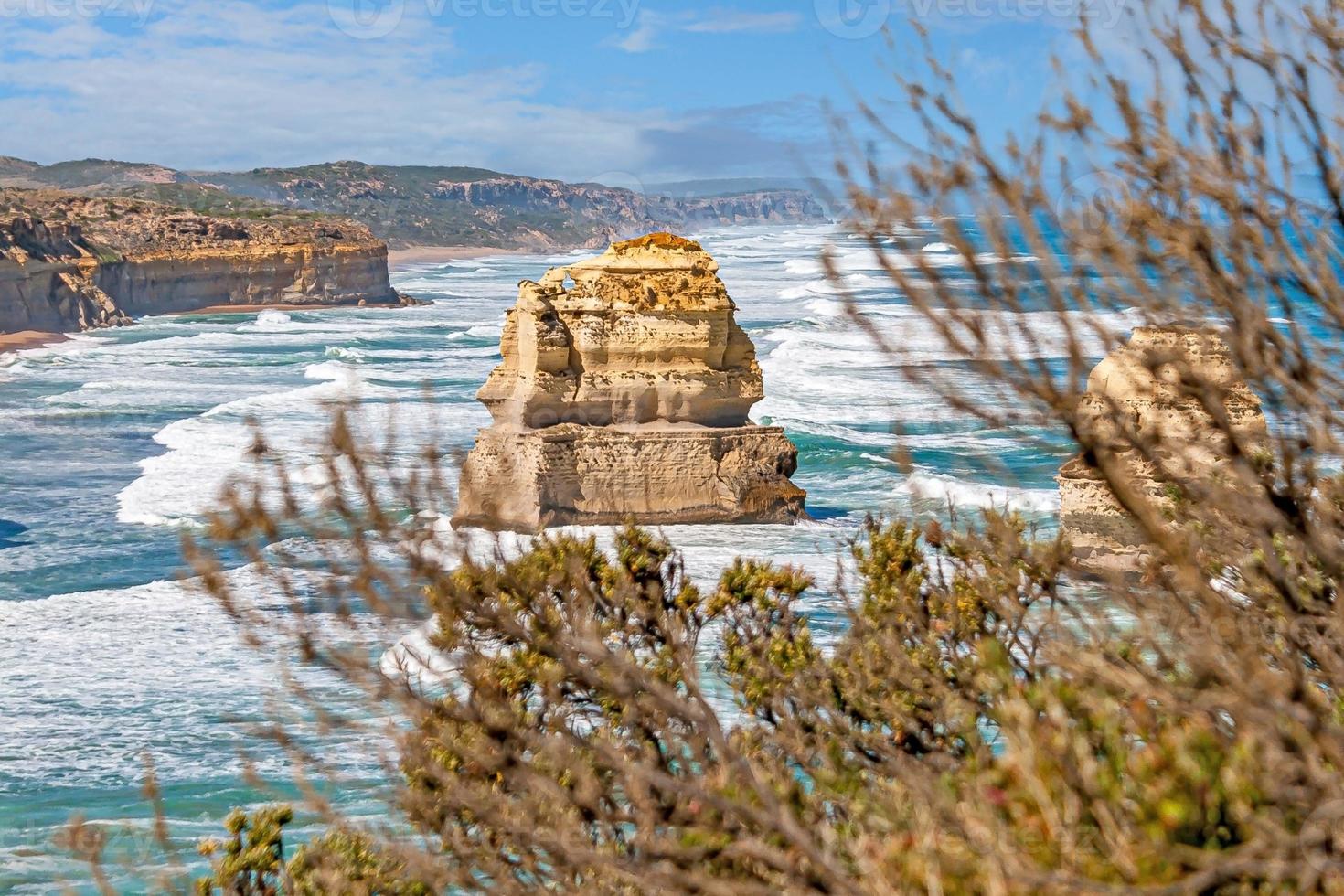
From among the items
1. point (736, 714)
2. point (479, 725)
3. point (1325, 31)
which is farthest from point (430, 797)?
Answer: point (736, 714)

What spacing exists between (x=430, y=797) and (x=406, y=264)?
147m

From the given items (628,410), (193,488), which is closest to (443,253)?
(193,488)

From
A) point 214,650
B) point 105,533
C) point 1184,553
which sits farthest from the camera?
point 105,533

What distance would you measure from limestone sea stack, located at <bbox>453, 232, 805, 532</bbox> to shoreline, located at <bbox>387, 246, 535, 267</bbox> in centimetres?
12826

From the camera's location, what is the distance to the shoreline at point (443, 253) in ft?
522

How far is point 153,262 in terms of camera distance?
3408 inches

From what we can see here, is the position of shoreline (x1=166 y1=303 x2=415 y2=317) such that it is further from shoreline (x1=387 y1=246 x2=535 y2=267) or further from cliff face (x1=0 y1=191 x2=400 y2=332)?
shoreline (x1=387 y1=246 x2=535 y2=267)

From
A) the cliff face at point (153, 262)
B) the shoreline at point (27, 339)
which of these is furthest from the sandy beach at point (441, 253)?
the shoreline at point (27, 339)

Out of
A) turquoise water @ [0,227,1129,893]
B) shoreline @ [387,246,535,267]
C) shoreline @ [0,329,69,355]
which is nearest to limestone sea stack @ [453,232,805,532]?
turquoise water @ [0,227,1129,893]

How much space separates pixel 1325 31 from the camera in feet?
18.7

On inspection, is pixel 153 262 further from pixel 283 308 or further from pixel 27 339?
pixel 27 339

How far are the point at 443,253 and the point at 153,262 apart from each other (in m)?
84.9

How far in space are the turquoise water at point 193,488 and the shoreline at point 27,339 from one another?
1.10m

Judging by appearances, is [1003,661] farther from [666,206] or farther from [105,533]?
[666,206]
